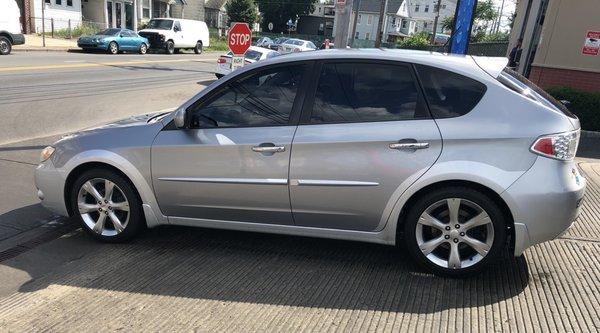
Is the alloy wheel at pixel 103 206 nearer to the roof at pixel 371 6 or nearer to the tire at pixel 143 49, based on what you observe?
the tire at pixel 143 49

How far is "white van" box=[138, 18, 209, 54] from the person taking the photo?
32.8m

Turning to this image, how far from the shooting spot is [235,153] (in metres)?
3.99

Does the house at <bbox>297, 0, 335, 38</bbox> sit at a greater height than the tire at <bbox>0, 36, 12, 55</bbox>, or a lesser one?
greater

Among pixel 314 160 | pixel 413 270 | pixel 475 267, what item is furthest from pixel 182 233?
pixel 475 267

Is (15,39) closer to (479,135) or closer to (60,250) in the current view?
(60,250)

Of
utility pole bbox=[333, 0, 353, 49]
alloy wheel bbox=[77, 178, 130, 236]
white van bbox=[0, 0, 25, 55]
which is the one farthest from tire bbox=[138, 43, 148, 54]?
alloy wheel bbox=[77, 178, 130, 236]

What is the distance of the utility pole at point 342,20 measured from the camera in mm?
8992

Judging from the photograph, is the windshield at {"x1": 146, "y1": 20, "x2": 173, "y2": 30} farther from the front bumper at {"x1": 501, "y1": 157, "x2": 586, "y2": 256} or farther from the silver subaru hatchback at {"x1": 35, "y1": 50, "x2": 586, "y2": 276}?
the front bumper at {"x1": 501, "y1": 157, "x2": 586, "y2": 256}

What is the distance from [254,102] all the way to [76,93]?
1049 centimetres

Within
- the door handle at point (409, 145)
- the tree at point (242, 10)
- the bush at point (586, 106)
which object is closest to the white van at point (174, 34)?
the bush at point (586, 106)

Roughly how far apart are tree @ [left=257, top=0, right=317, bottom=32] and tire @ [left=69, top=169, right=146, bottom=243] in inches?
3015

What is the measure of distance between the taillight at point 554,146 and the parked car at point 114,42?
90.5 ft

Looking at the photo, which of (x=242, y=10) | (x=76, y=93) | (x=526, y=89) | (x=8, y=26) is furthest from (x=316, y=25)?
(x=526, y=89)

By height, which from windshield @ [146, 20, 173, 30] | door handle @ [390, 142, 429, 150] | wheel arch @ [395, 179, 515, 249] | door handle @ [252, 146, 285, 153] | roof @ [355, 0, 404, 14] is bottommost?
windshield @ [146, 20, 173, 30]
